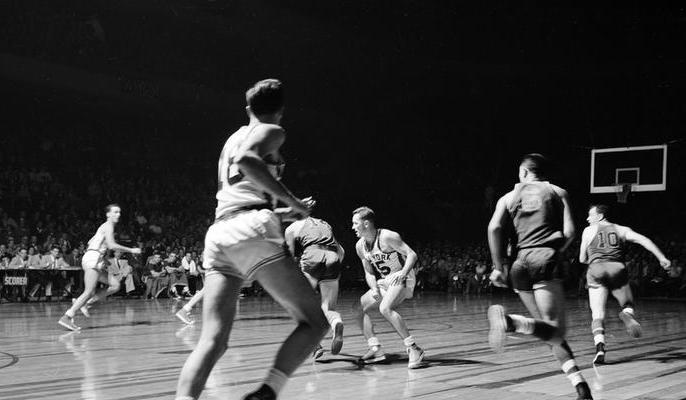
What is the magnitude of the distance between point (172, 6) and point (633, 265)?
16693mm

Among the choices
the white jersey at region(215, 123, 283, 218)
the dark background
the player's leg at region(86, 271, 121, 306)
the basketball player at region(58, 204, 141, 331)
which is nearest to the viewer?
the white jersey at region(215, 123, 283, 218)

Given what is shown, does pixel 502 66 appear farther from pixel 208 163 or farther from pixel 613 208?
pixel 208 163

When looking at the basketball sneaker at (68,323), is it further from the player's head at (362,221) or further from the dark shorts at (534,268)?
the dark shorts at (534,268)

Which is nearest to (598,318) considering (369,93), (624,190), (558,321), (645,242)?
(645,242)

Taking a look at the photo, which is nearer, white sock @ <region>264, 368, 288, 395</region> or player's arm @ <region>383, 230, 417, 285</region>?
white sock @ <region>264, 368, 288, 395</region>

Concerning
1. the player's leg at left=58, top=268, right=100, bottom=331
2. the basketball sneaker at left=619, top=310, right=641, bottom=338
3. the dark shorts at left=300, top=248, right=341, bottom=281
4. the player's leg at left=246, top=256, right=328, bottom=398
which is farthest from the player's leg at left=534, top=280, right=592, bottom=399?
the player's leg at left=58, top=268, right=100, bottom=331

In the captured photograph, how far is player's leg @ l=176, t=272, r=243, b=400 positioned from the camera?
365 centimetres

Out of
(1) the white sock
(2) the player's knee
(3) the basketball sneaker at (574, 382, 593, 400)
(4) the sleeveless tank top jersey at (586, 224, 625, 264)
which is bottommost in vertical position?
(3) the basketball sneaker at (574, 382, 593, 400)

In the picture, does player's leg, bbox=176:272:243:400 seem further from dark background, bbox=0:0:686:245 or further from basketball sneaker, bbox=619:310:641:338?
dark background, bbox=0:0:686:245

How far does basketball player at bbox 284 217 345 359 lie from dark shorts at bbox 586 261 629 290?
292 cm

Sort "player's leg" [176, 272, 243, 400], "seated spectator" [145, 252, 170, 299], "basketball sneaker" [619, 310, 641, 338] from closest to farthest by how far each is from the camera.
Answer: "player's leg" [176, 272, 243, 400] < "basketball sneaker" [619, 310, 641, 338] < "seated spectator" [145, 252, 170, 299]

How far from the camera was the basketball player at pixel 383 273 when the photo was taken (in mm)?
8312

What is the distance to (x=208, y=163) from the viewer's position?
31.6 metres

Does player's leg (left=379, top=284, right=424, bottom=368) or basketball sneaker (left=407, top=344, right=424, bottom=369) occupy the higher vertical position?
player's leg (left=379, top=284, right=424, bottom=368)
